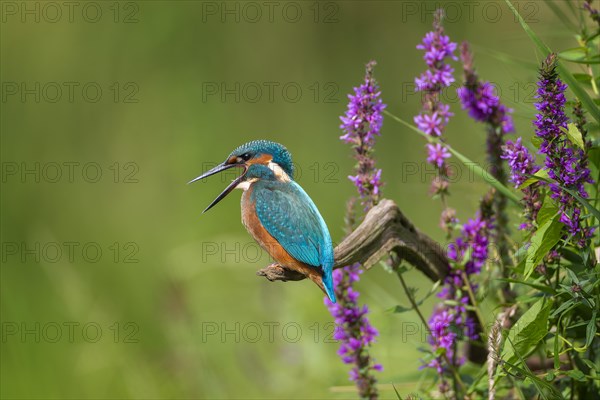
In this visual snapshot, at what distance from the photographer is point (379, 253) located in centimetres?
286

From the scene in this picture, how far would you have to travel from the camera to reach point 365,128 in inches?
115

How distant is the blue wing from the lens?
9.20 ft

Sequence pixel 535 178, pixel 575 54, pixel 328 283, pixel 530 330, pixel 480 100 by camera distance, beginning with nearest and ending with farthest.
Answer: pixel 535 178 < pixel 530 330 < pixel 328 283 < pixel 575 54 < pixel 480 100

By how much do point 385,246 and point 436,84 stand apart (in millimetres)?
521

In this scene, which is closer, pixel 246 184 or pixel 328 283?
pixel 328 283

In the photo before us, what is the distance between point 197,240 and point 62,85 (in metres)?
1.73

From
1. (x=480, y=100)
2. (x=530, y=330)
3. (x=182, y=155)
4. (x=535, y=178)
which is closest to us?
(x=535, y=178)

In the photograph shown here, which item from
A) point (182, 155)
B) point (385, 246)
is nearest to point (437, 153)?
point (385, 246)

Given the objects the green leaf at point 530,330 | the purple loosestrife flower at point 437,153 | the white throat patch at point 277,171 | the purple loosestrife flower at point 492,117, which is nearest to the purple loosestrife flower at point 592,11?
the purple loosestrife flower at point 492,117

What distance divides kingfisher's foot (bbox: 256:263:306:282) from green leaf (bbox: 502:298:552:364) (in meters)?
0.68

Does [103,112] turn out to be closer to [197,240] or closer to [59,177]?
[59,177]

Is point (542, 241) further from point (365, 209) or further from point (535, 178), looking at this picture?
point (365, 209)

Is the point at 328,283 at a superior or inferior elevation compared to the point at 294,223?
inferior

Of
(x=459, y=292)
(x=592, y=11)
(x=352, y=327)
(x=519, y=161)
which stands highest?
(x=592, y=11)
